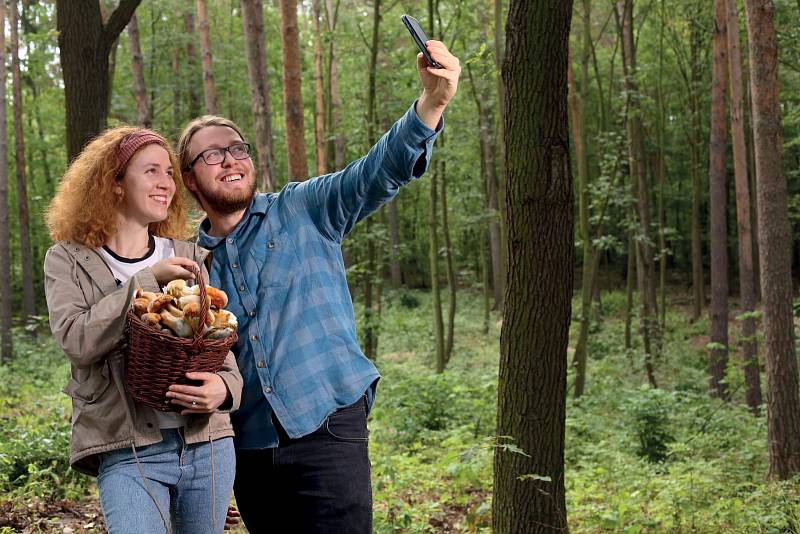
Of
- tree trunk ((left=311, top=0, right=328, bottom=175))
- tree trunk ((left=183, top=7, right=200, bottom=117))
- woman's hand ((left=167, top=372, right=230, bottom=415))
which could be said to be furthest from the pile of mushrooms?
tree trunk ((left=183, top=7, right=200, bottom=117))

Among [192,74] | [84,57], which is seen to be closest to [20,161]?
[192,74]

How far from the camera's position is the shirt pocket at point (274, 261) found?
2.96m

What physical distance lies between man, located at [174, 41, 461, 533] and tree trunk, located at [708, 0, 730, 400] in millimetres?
14242

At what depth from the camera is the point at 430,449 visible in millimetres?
→ 9109

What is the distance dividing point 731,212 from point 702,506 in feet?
106

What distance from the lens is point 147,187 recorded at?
2742mm

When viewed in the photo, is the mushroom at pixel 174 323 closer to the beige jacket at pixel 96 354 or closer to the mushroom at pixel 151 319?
the mushroom at pixel 151 319

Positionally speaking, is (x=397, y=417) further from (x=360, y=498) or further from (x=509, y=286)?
(x=360, y=498)

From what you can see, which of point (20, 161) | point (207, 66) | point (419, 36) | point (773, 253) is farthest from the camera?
point (20, 161)

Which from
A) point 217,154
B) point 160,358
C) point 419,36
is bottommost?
point 160,358

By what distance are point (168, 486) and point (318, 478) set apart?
20.6 inches

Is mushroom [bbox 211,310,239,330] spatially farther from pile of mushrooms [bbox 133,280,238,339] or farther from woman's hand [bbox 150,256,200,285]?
woman's hand [bbox 150,256,200,285]

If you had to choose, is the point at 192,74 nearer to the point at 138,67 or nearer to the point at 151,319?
the point at 138,67

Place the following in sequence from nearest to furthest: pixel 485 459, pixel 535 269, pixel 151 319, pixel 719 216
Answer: pixel 151 319
pixel 535 269
pixel 485 459
pixel 719 216
